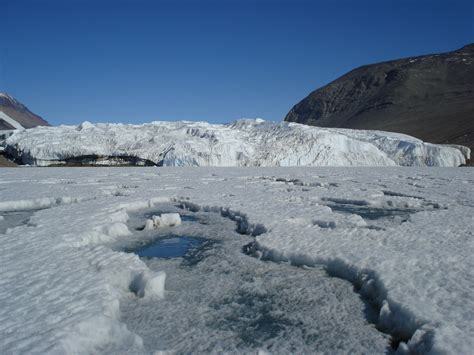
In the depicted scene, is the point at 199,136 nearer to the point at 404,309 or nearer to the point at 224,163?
the point at 224,163

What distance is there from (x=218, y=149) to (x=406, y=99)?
3304 inches

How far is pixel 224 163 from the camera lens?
29781mm

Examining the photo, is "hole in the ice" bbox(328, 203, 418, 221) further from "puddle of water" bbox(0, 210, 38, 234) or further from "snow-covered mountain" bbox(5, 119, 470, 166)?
"snow-covered mountain" bbox(5, 119, 470, 166)

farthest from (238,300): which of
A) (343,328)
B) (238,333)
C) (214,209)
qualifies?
(214,209)

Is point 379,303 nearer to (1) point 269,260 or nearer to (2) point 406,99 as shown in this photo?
(1) point 269,260

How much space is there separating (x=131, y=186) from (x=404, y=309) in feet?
33.3

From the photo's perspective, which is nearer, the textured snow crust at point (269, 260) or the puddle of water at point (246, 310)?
the textured snow crust at point (269, 260)

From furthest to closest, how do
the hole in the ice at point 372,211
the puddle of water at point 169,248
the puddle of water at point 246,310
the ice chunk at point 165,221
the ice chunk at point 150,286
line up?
the hole in the ice at point 372,211
the ice chunk at point 165,221
the puddle of water at point 169,248
the ice chunk at point 150,286
the puddle of water at point 246,310

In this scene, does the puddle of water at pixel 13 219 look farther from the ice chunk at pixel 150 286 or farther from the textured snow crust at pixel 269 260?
the ice chunk at pixel 150 286

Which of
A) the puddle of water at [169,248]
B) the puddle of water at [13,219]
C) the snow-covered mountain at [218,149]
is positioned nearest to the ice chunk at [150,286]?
the puddle of water at [169,248]

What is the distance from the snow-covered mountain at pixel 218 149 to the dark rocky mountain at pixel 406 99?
31440mm

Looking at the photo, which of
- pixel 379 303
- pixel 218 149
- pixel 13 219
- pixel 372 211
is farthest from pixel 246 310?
pixel 218 149

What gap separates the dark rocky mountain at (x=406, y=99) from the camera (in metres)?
70.1

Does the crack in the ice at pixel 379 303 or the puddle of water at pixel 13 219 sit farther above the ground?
the puddle of water at pixel 13 219
